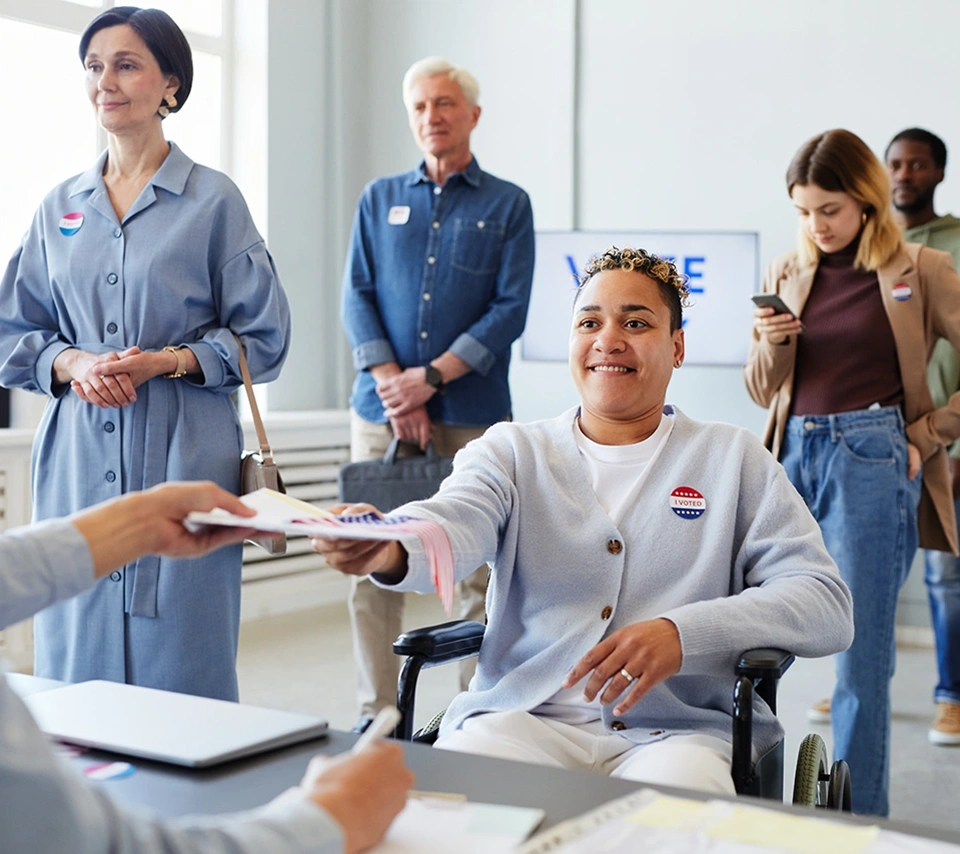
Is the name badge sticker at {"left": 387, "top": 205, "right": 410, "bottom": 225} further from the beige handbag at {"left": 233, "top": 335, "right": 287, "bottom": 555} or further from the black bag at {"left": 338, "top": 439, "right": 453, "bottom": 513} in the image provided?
the beige handbag at {"left": 233, "top": 335, "right": 287, "bottom": 555}

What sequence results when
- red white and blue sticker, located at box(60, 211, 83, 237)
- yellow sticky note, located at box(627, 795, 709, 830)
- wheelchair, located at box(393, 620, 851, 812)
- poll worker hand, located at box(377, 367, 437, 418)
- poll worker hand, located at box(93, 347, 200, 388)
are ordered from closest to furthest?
1. yellow sticky note, located at box(627, 795, 709, 830)
2. wheelchair, located at box(393, 620, 851, 812)
3. poll worker hand, located at box(93, 347, 200, 388)
4. red white and blue sticker, located at box(60, 211, 83, 237)
5. poll worker hand, located at box(377, 367, 437, 418)

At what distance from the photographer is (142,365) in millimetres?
2318

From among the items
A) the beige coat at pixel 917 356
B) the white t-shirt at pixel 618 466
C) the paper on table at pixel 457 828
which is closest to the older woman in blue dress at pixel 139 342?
the white t-shirt at pixel 618 466

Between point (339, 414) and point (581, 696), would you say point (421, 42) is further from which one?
point (581, 696)

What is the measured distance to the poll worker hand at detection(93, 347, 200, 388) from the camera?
90.4 inches

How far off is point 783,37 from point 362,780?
4.78 metres

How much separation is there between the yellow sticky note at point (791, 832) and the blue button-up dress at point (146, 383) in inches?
61.1

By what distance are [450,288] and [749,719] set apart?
218 cm

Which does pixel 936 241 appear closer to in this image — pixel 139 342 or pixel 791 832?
pixel 139 342

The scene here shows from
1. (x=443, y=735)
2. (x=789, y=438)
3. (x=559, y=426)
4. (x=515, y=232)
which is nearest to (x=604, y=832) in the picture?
(x=443, y=735)

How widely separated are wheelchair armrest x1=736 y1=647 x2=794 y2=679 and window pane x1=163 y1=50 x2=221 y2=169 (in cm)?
437

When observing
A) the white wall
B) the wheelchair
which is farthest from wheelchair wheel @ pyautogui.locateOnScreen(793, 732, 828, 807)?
the white wall

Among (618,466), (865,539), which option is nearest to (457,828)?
(618,466)

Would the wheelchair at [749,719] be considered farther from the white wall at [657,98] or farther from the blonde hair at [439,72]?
the white wall at [657,98]
